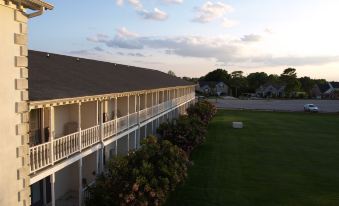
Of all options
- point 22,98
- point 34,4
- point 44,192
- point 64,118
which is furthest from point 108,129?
Answer: point 34,4

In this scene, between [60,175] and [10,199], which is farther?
[60,175]

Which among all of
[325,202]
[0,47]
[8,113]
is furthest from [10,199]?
[325,202]

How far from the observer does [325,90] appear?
143875 mm

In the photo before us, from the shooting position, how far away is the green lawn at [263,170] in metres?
19.6

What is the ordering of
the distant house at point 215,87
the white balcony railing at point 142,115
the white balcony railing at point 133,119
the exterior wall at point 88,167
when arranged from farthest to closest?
the distant house at point 215,87, the white balcony railing at point 142,115, the white balcony railing at point 133,119, the exterior wall at point 88,167

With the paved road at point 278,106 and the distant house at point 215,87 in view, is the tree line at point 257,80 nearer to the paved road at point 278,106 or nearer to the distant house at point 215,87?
the distant house at point 215,87

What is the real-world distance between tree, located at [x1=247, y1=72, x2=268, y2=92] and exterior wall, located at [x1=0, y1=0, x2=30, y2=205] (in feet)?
524

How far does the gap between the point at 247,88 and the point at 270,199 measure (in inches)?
5309

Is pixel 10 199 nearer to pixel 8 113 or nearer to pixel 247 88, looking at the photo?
pixel 8 113

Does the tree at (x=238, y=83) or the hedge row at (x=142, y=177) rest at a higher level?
the tree at (x=238, y=83)

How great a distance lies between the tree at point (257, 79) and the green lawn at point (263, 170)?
127029 millimetres

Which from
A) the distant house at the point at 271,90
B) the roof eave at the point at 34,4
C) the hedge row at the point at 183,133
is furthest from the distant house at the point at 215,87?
the roof eave at the point at 34,4

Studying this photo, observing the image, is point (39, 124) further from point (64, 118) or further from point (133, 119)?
point (133, 119)

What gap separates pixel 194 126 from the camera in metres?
28.7
